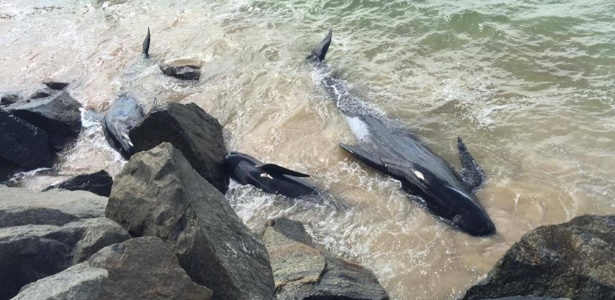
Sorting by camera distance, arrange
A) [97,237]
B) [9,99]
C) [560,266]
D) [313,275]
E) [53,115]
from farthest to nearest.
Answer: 1. [9,99]
2. [53,115]
3. [313,275]
4. [560,266]
5. [97,237]

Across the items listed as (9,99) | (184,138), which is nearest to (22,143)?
(9,99)

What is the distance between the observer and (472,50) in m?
10.4

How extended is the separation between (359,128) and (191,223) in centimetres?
471

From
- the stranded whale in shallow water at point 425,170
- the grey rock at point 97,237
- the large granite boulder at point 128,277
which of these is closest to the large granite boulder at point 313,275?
the large granite boulder at point 128,277

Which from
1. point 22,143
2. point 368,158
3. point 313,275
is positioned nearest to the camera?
point 313,275

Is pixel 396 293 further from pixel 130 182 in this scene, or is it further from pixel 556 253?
pixel 130 182

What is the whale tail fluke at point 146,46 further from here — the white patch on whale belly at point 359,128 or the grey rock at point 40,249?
the grey rock at point 40,249

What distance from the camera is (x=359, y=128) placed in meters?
8.02

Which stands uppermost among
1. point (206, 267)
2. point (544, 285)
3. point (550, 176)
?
point (206, 267)

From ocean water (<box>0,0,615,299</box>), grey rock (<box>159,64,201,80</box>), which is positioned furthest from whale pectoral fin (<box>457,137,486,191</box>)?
grey rock (<box>159,64,201,80</box>)

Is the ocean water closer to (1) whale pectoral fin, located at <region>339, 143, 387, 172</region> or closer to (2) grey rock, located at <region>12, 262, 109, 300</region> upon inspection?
(1) whale pectoral fin, located at <region>339, 143, 387, 172</region>

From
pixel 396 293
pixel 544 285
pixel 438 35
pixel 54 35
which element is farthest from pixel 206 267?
pixel 54 35

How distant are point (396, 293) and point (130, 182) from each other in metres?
2.91

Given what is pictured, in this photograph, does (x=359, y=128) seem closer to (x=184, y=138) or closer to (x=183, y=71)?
(x=184, y=138)
